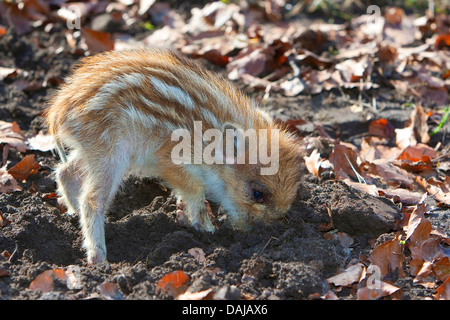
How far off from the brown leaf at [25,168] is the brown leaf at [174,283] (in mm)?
1908

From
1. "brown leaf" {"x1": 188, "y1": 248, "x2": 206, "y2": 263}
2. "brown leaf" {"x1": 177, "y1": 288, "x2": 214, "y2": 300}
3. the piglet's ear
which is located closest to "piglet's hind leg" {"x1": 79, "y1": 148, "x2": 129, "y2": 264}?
"brown leaf" {"x1": 188, "y1": 248, "x2": 206, "y2": 263}

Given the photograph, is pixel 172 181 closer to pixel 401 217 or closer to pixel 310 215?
pixel 310 215

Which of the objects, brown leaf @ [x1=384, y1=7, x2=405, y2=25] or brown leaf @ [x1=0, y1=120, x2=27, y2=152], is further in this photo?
brown leaf @ [x1=384, y1=7, x2=405, y2=25]

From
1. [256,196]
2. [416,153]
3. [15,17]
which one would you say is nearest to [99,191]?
[256,196]

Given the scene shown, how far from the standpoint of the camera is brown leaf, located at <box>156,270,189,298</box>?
3432 mm

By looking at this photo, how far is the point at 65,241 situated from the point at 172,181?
933mm

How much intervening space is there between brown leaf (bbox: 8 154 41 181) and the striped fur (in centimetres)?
32

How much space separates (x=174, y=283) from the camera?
3.47 metres

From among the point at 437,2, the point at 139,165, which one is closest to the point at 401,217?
the point at 139,165

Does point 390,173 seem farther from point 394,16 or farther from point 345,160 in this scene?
point 394,16

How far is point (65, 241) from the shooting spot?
4.12 meters

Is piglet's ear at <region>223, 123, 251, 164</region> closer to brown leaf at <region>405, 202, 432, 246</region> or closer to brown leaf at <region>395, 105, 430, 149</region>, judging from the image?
brown leaf at <region>405, 202, 432, 246</region>

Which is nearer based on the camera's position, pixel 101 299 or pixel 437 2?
pixel 101 299

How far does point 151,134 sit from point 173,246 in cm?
92
